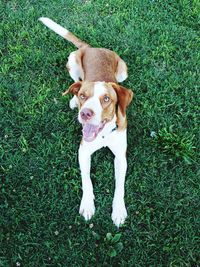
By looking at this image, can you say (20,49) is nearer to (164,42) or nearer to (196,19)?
(164,42)

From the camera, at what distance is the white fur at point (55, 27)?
5.73m

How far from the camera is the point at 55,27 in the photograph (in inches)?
228

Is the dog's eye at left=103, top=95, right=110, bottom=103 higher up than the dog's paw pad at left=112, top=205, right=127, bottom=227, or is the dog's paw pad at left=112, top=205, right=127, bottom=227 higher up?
the dog's eye at left=103, top=95, right=110, bottom=103

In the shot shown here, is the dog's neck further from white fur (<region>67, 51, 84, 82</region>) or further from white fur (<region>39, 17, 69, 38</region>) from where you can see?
white fur (<region>39, 17, 69, 38</region>)

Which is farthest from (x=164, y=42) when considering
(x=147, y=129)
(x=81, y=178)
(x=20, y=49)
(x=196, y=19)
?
(x=81, y=178)

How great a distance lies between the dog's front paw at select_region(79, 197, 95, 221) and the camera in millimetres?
4484

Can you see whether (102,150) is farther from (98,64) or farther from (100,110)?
(100,110)

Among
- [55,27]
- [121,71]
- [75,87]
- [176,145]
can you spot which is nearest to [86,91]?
[75,87]

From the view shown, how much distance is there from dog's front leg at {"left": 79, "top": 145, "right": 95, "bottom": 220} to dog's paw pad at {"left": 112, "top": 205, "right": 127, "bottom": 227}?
0.76ft

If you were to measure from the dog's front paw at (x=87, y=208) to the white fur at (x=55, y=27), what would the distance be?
2.34 metres

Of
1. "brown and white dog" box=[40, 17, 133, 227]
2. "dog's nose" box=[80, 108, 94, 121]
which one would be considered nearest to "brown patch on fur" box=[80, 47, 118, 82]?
"brown and white dog" box=[40, 17, 133, 227]

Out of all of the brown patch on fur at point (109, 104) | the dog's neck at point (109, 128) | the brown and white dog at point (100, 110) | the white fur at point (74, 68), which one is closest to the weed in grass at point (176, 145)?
the brown and white dog at point (100, 110)

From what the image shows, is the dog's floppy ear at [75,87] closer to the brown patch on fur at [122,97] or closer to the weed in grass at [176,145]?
the brown patch on fur at [122,97]

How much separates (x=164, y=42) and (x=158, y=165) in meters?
2.09
